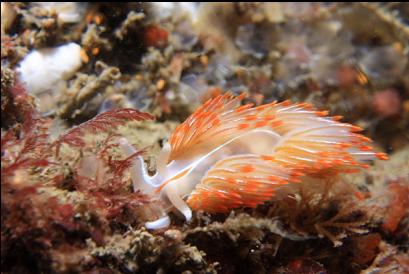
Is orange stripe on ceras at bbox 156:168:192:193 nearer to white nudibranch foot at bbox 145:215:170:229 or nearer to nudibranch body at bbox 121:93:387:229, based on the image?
nudibranch body at bbox 121:93:387:229

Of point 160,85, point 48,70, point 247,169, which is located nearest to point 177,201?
point 247,169

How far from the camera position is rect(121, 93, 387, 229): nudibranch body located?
249cm

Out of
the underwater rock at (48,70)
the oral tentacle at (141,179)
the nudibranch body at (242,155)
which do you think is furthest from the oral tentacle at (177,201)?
the underwater rock at (48,70)

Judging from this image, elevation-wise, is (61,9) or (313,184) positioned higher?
(61,9)

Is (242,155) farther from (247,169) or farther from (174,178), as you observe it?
(174,178)

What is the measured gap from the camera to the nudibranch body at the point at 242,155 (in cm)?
249

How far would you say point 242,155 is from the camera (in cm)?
260

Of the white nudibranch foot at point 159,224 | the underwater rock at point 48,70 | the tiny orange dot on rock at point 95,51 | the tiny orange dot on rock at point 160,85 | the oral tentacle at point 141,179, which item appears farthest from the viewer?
the tiny orange dot on rock at point 160,85

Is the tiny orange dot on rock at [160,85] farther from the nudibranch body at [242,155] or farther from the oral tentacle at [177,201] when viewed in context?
the oral tentacle at [177,201]

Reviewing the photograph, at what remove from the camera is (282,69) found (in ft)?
15.5

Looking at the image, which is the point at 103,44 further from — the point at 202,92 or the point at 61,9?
the point at 202,92

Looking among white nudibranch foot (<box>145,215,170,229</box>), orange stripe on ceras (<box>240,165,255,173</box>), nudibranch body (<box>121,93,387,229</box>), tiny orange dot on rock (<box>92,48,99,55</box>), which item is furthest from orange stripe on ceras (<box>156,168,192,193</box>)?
tiny orange dot on rock (<box>92,48,99,55</box>)

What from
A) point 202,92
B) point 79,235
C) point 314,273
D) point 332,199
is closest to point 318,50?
point 202,92

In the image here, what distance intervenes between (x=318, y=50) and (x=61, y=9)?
3.06 metres
